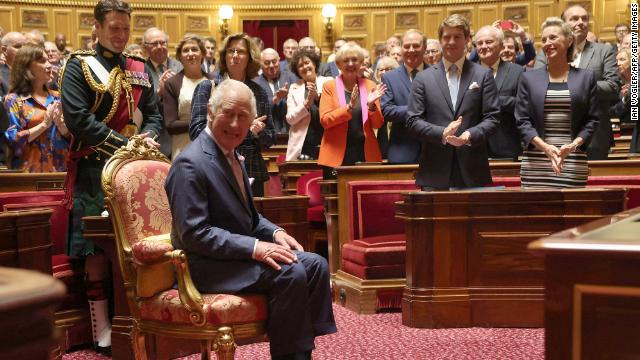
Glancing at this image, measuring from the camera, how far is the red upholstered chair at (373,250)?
4699 mm

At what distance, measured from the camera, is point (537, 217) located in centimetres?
418

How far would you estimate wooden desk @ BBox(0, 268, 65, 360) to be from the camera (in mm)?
1244

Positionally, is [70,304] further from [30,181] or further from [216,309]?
[216,309]

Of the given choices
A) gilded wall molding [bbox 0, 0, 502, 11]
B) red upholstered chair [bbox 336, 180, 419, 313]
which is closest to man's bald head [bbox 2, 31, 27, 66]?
red upholstered chair [bbox 336, 180, 419, 313]

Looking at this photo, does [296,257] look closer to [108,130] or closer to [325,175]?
[108,130]

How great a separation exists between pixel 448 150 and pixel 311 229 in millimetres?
1681

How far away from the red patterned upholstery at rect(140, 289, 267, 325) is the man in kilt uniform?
3.03 feet

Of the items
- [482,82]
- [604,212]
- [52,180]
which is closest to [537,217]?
[604,212]

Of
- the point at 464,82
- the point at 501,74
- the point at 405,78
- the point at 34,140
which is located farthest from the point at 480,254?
the point at 34,140

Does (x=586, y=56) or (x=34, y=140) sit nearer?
(x=34, y=140)

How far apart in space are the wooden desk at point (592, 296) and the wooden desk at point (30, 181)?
371 centimetres

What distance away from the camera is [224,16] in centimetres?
1341

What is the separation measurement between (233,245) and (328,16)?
11068 millimetres

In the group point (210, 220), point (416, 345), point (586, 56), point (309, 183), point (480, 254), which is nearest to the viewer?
point (210, 220)
